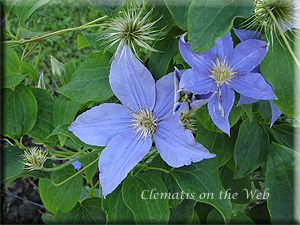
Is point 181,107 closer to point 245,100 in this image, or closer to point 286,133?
point 245,100

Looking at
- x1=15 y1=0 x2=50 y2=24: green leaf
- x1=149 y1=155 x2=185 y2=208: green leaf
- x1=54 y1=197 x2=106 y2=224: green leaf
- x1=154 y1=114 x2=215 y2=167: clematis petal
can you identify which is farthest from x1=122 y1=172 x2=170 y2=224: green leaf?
x1=15 y1=0 x2=50 y2=24: green leaf

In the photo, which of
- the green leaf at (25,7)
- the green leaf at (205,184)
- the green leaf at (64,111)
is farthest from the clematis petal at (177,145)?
the green leaf at (25,7)

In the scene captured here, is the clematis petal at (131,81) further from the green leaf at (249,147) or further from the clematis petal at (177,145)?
the green leaf at (249,147)

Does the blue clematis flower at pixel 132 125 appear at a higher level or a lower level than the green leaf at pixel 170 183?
higher

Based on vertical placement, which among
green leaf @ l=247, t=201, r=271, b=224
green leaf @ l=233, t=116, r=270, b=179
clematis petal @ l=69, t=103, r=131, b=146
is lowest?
green leaf @ l=247, t=201, r=271, b=224

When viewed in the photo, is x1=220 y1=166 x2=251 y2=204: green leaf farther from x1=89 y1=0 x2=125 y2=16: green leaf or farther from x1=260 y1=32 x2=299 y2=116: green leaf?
x1=89 y1=0 x2=125 y2=16: green leaf

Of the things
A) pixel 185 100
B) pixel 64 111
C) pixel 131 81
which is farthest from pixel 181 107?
pixel 64 111

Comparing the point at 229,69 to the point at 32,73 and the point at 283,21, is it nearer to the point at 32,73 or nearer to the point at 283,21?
the point at 283,21
